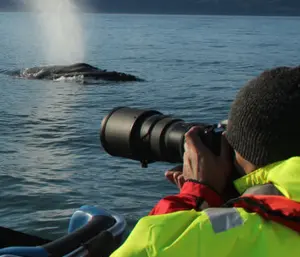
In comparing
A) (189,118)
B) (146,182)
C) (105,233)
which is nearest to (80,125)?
(189,118)

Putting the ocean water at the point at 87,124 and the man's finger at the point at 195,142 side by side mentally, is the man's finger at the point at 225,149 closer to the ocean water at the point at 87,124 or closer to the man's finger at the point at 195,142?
the man's finger at the point at 195,142

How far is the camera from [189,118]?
54.6 feet

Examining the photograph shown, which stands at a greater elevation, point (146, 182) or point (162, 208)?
point (162, 208)

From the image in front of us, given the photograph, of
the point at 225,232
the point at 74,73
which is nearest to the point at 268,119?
the point at 225,232

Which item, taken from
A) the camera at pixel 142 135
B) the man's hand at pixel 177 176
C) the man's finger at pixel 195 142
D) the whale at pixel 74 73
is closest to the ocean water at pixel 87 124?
the whale at pixel 74 73

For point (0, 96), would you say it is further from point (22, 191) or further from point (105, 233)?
point (105, 233)

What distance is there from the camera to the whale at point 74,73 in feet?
76.3

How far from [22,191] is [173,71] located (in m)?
17.3

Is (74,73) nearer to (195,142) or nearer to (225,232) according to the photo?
(195,142)

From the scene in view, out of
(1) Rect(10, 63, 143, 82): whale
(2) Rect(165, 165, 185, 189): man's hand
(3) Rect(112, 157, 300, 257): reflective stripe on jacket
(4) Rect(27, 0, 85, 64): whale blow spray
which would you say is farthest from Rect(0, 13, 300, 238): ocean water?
(3) Rect(112, 157, 300, 257): reflective stripe on jacket

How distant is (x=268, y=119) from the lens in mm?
2352

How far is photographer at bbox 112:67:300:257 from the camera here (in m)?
2.14

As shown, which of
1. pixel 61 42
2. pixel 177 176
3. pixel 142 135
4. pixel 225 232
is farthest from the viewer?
pixel 61 42

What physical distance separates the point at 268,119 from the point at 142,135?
35.3 inches
